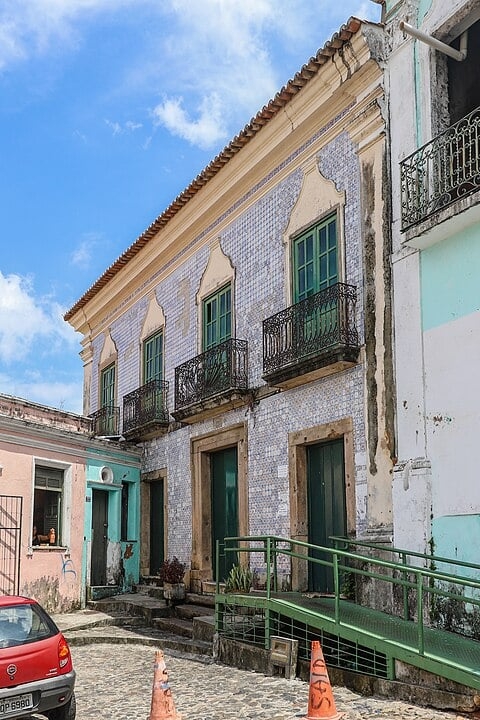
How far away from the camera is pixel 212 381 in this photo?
1409cm

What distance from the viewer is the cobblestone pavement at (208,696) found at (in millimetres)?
7344

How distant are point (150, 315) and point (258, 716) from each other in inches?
442

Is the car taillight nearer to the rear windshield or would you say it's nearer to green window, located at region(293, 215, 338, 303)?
the rear windshield

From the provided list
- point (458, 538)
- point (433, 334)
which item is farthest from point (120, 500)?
point (458, 538)

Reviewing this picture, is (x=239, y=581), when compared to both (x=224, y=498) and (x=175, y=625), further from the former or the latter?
(x=224, y=498)

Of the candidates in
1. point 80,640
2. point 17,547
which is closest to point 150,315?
point 17,547

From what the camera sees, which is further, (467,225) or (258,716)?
(467,225)

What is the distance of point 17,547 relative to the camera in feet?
46.6

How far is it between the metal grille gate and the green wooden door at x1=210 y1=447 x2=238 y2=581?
3309 millimetres

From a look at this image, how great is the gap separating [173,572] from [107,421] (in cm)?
497

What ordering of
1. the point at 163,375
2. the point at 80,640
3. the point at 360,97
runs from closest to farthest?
the point at 360,97 < the point at 80,640 < the point at 163,375

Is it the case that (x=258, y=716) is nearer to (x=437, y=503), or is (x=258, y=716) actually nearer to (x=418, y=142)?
(x=437, y=503)

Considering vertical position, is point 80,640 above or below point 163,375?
below

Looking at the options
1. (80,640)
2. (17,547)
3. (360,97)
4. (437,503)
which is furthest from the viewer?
(17,547)
